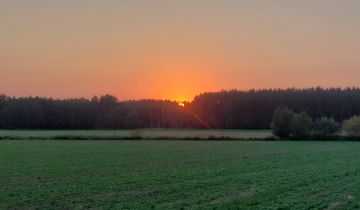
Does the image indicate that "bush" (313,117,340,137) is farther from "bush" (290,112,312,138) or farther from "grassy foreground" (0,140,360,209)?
"grassy foreground" (0,140,360,209)

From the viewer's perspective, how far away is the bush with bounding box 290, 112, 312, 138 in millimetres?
115562

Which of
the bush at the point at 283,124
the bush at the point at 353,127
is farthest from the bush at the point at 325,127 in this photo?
the bush at the point at 283,124

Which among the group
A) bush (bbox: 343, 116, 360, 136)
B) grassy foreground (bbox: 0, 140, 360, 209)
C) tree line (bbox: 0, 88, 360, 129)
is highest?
tree line (bbox: 0, 88, 360, 129)

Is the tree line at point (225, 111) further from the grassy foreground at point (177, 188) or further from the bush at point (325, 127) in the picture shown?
the grassy foreground at point (177, 188)

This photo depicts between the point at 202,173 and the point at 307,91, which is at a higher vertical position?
the point at 307,91

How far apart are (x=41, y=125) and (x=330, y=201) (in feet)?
563

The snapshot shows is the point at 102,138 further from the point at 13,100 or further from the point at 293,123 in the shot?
the point at 13,100

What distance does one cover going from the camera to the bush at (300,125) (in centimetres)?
11556

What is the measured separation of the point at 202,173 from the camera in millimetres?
35156

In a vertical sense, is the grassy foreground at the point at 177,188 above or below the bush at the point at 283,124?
below

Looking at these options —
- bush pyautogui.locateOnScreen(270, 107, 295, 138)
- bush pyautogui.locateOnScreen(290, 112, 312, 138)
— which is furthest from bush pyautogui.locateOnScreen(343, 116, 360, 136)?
A: bush pyautogui.locateOnScreen(270, 107, 295, 138)

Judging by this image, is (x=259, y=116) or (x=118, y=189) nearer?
(x=118, y=189)

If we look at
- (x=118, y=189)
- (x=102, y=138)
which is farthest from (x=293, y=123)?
(x=118, y=189)

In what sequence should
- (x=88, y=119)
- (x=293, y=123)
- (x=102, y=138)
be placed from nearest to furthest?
(x=102, y=138) → (x=293, y=123) → (x=88, y=119)
